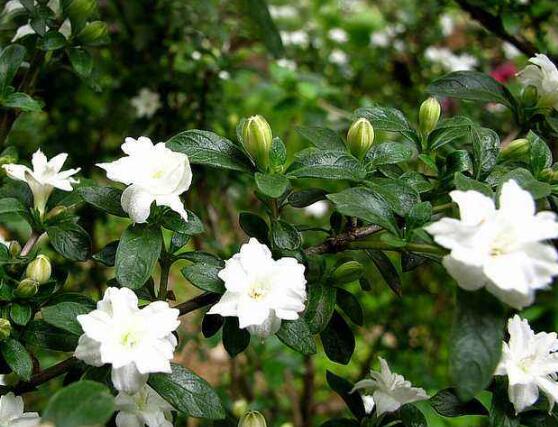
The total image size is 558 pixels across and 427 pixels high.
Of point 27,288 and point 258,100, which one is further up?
point 27,288

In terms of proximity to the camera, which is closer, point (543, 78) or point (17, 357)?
point (17, 357)

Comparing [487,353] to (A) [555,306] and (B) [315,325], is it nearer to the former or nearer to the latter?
(B) [315,325]

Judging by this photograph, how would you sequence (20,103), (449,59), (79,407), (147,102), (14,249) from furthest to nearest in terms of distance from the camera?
(449,59)
(147,102)
(20,103)
(14,249)
(79,407)

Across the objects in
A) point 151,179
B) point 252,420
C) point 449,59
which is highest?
point 151,179

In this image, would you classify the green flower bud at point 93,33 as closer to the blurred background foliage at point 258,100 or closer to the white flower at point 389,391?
the blurred background foliage at point 258,100

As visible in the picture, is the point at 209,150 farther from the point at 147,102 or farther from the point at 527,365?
the point at 147,102

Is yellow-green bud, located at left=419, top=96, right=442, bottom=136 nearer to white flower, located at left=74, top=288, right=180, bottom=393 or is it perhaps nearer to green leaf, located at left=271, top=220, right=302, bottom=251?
green leaf, located at left=271, top=220, right=302, bottom=251

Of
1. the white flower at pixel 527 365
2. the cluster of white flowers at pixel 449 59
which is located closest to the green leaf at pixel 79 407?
the white flower at pixel 527 365

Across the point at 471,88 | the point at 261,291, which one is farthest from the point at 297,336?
the point at 471,88
